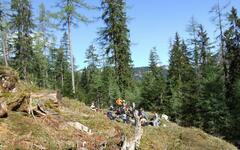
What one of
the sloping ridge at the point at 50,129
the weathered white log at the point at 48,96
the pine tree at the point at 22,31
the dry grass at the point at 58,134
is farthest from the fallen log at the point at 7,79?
the pine tree at the point at 22,31

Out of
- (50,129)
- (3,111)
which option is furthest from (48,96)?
(3,111)

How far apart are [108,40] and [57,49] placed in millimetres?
26377

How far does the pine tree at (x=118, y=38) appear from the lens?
1794 inches

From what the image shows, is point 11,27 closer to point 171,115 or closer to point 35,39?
point 35,39

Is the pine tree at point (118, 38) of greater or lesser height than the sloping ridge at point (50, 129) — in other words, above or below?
above

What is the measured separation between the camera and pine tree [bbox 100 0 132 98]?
45562 millimetres

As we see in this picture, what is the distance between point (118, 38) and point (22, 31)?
13.9 meters

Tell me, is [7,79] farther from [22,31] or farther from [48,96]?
[22,31]

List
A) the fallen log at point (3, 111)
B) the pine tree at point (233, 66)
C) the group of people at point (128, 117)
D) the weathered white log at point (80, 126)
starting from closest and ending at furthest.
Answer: the fallen log at point (3, 111)
the weathered white log at point (80, 126)
the group of people at point (128, 117)
the pine tree at point (233, 66)

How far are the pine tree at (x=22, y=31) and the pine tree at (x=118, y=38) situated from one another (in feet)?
38.7

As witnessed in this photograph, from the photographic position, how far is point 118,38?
46.5m

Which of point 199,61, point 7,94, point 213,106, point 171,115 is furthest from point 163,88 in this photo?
point 7,94

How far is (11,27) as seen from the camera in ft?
161

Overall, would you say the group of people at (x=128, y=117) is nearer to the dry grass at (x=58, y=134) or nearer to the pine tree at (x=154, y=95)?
the dry grass at (x=58, y=134)
